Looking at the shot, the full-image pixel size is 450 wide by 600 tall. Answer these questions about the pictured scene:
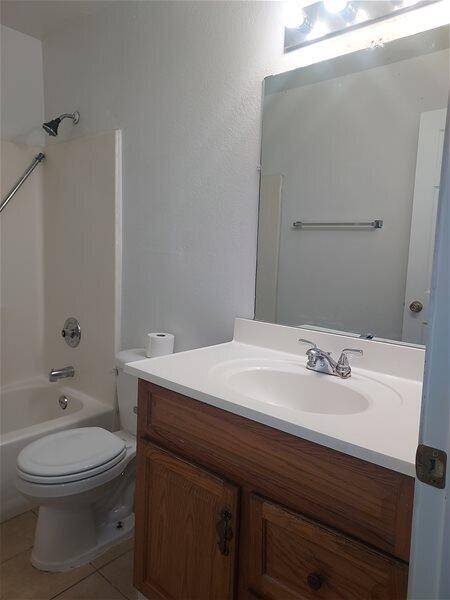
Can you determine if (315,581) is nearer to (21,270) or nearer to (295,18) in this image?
(295,18)

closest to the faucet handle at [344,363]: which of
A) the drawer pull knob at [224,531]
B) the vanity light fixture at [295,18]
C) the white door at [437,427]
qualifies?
the drawer pull knob at [224,531]

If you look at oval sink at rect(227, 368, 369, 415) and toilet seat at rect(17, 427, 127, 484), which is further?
toilet seat at rect(17, 427, 127, 484)

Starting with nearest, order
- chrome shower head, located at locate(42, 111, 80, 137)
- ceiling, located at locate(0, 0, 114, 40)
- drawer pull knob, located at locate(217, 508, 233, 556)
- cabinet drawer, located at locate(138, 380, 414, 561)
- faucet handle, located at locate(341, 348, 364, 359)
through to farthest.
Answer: cabinet drawer, located at locate(138, 380, 414, 561) → drawer pull knob, located at locate(217, 508, 233, 556) → faucet handle, located at locate(341, 348, 364, 359) → ceiling, located at locate(0, 0, 114, 40) → chrome shower head, located at locate(42, 111, 80, 137)

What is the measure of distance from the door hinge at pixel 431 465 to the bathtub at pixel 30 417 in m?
1.68

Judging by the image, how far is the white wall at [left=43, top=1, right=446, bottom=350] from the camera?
1445 millimetres

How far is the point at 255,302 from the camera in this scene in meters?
1.48

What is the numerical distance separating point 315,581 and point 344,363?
54 centimetres

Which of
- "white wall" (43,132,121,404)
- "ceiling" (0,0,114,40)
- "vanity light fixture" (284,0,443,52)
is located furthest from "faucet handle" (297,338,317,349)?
"ceiling" (0,0,114,40)

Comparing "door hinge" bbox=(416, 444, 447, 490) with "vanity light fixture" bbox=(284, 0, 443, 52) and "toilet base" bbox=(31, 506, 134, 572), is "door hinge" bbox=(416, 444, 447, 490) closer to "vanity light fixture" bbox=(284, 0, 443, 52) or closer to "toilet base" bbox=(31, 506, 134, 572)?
"vanity light fixture" bbox=(284, 0, 443, 52)

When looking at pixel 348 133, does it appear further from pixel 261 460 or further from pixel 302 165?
pixel 261 460

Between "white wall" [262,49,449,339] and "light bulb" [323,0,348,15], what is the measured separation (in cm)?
19

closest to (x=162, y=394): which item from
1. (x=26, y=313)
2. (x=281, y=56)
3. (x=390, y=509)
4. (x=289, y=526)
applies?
(x=289, y=526)

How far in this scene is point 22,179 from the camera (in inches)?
88.8

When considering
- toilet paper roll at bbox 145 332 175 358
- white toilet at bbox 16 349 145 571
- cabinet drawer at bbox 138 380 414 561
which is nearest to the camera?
cabinet drawer at bbox 138 380 414 561
